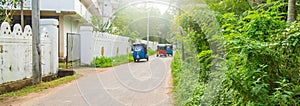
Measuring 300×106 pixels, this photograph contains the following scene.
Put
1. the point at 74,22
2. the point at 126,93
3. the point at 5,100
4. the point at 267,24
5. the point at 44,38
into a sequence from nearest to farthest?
the point at 267,24 → the point at 5,100 → the point at 126,93 → the point at 44,38 → the point at 74,22

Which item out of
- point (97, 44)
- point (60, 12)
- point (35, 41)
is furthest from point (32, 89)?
point (60, 12)

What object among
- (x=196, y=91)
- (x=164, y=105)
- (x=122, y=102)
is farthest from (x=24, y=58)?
(x=196, y=91)

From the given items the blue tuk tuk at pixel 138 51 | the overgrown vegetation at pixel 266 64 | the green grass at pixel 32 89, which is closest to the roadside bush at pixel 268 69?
the overgrown vegetation at pixel 266 64

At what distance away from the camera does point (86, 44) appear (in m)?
16.4

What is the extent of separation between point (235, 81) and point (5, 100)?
19.0 feet

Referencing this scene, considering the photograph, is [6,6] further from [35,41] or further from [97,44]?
[97,44]

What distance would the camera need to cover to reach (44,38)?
1066 cm

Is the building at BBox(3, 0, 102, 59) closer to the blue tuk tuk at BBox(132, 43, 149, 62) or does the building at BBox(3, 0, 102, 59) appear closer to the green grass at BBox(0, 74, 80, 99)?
the blue tuk tuk at BBox(132, 43, 149, 62)

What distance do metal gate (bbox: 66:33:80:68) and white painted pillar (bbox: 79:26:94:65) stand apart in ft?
0.85

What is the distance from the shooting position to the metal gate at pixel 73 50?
14.1 meters

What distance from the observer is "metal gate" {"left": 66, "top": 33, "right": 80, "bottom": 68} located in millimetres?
14117

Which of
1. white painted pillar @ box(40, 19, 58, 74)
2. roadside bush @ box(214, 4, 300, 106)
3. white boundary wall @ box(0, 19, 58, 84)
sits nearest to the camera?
roadside bush @ box(214, 4, 300, 106)

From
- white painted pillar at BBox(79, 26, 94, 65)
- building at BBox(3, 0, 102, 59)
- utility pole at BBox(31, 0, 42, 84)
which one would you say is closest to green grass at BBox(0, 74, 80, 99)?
utility pole at BBox(31, 0, 42, 84)

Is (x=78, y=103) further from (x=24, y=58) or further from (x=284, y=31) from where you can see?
(x=284, y=31)
